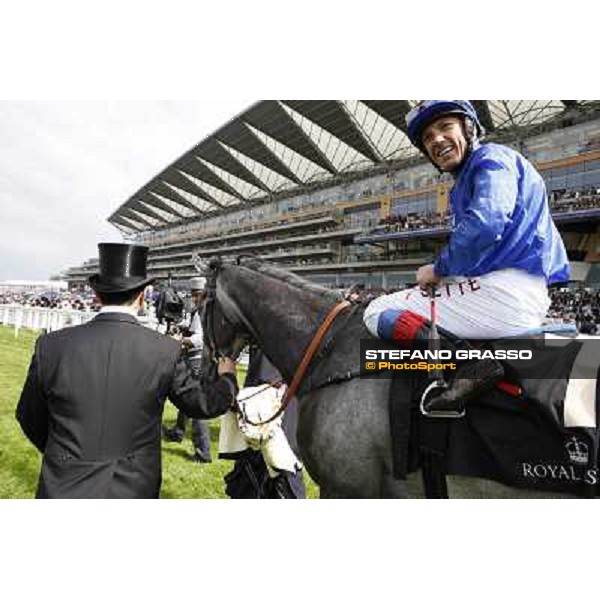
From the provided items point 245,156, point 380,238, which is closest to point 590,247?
point 380,238

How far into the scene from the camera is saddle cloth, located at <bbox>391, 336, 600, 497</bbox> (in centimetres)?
163

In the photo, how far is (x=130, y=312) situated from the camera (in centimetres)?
198

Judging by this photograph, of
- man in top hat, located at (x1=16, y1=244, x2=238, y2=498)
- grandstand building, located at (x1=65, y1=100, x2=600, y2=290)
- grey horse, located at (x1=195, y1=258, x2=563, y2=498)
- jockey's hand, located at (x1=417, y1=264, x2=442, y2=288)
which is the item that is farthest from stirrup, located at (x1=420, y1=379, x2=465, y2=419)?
grandstand building, located at (x1=65, y1=100, x2=600, y2=290)

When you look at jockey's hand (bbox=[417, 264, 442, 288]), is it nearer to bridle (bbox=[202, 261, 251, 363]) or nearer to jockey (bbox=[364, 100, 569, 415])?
jockey (bbox=[364, 100, 569, 415])

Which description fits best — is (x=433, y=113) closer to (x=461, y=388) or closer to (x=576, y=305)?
(x=461, y=388)

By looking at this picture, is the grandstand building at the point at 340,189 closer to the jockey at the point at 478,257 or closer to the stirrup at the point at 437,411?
the jockey at the point at 478,257

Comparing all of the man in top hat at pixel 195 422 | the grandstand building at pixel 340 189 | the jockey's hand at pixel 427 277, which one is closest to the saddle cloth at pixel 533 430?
the jockey's hand at pixel 427 277

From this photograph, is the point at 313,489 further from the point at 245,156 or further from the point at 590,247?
the point at 245,156

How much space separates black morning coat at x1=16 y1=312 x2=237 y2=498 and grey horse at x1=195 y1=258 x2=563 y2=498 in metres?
0.51

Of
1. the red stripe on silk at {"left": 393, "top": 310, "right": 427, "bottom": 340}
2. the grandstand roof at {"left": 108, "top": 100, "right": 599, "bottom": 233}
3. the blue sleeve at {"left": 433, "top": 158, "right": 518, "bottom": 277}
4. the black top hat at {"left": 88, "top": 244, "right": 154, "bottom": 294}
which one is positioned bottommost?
the red stripe on silk at {"left": 393, "top": 310, "right": 427, "bottom": 340}

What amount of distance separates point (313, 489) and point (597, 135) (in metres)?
22.3

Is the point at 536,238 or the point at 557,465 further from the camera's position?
the point at 536,238

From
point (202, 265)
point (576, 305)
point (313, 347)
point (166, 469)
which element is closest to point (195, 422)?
point (166, 469)
